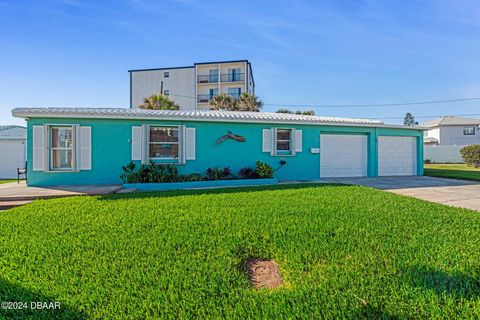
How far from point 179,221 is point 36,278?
2186 millimetres

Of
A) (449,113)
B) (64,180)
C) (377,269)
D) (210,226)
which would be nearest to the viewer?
(377,269)

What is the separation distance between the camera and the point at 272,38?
45.1 feet

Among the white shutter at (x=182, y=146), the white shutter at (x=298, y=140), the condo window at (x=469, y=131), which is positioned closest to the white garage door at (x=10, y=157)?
the white shutter at (x=182, y=146)

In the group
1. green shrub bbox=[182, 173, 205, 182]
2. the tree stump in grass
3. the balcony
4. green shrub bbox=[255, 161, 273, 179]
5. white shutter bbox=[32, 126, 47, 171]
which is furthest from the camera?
the balcony

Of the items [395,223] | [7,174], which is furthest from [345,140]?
[7,174]

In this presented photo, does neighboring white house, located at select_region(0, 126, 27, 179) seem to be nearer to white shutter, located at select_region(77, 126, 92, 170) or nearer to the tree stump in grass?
white shutter, located at select_region(77, 126, 92, 170)

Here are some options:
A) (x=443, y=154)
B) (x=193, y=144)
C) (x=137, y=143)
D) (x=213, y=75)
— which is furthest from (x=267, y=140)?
(x=213, y=75)

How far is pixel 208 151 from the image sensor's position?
11125 mm

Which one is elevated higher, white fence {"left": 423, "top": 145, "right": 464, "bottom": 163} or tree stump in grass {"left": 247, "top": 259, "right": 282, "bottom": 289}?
white fence {"left": 423, "top": 145, "right": 464, "bottom": 163}

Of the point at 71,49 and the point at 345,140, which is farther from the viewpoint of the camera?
the point at 345,140

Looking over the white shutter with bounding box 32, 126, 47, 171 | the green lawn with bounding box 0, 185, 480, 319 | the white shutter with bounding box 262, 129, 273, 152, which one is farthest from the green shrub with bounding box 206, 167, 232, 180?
the white shutter with bounding box 32, 126, 47, 171

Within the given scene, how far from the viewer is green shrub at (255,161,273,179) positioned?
10.9 metres

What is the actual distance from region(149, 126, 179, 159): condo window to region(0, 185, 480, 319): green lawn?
5.07m

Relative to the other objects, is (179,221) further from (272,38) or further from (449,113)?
(449,113)
